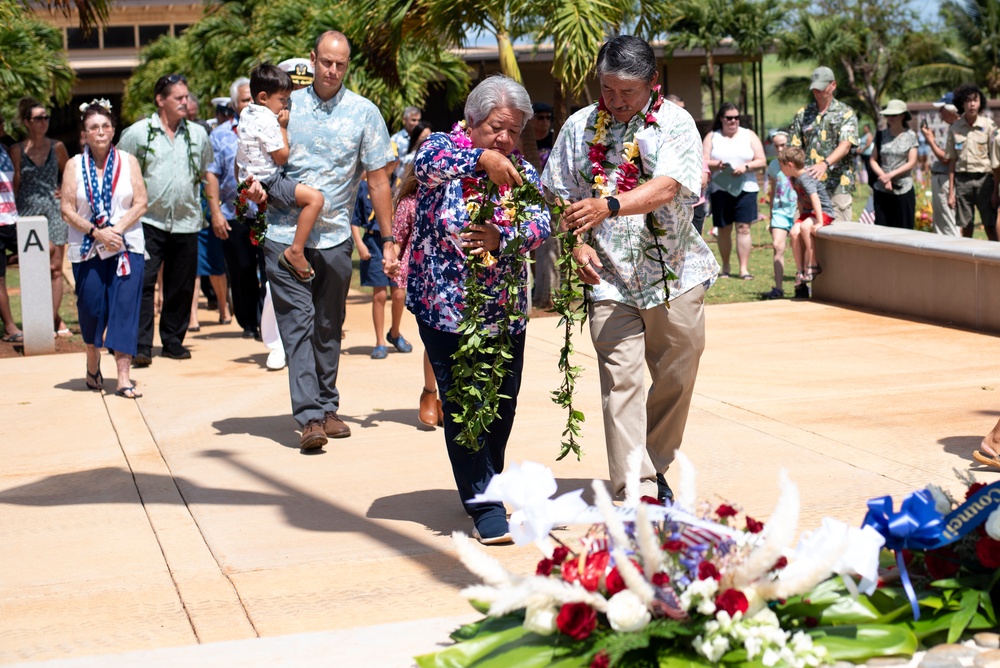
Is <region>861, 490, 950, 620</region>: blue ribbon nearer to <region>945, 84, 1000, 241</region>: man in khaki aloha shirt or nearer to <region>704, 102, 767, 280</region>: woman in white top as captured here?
<region>704, 102, 767, 280</region>: woman in white top

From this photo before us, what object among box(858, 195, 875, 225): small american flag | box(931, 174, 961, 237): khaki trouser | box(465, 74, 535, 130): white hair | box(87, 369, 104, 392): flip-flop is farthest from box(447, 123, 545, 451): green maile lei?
box(931, 174, 961, 237): khaki trouser

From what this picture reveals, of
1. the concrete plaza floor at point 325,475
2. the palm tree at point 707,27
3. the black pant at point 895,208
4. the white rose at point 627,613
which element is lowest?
the concrete plaza floor at point 325,475

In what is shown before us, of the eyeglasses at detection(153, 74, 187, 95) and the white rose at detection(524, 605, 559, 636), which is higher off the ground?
the eyeglasses at detection(153, 74, 187, 95)

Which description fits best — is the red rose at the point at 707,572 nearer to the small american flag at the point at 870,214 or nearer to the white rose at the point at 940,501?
the white rose at the point at 940,501

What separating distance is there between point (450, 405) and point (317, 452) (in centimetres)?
196

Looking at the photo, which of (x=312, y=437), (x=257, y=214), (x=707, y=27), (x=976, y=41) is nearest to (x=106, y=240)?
(x=257, y=214)

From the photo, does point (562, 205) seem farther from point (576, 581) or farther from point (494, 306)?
point (576, 581)

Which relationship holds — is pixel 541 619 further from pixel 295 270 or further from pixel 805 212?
pixel 805 212

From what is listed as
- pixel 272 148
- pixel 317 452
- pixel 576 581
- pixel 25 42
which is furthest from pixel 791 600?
pixel 25 42

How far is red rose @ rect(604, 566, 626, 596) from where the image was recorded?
131 inches

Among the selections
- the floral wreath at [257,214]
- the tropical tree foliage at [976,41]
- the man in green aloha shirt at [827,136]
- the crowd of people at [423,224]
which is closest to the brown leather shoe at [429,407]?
the crowd of people at [423,224]

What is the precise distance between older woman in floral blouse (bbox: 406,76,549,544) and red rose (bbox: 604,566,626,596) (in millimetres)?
1674

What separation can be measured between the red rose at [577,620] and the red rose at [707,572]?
30cm

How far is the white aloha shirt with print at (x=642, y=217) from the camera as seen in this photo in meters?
5.23
